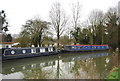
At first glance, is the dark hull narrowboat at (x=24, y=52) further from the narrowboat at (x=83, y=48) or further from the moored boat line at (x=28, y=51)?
the narrowboat at (x=83, y=48)

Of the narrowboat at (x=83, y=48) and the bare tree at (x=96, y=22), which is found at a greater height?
the bare tree at (x=96, y=22)

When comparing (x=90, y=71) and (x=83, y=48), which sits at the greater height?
(x=83, y=48)

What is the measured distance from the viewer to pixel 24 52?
16.1m

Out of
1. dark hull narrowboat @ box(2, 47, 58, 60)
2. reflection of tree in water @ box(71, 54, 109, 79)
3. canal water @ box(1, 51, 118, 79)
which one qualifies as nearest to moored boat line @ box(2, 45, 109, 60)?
dark hull narrowboat @ box(2, 47, 58, 60)

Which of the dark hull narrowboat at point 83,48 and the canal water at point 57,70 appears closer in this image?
the canal water at point 57,70

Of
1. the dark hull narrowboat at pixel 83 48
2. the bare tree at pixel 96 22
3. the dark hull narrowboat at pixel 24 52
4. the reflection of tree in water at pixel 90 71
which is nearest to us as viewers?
the reflection of tree in water at pixel 90 71

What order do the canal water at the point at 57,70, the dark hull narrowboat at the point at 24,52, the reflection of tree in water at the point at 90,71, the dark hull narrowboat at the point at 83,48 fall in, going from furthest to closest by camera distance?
the dark hull narrowboat at the point at 83,48 < the dark hull narrowboat at the point at 24,52 < the canal water at the point at 57,70 < the reflection of tree in water at the point at 90,71

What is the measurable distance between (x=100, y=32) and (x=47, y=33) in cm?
1387

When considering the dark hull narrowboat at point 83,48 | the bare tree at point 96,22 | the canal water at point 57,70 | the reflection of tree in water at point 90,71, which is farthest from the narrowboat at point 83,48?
the reflection of tree in water at point 90,71

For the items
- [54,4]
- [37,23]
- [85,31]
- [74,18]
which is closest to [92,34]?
[85,31]

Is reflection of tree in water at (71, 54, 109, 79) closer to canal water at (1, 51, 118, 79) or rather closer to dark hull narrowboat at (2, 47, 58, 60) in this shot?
canal water at (1, 51, 118, 79)

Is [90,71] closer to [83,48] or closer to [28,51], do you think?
[28,51]

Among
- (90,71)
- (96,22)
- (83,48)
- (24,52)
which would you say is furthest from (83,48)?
(90,71)

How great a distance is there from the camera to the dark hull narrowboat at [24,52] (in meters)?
14.2
